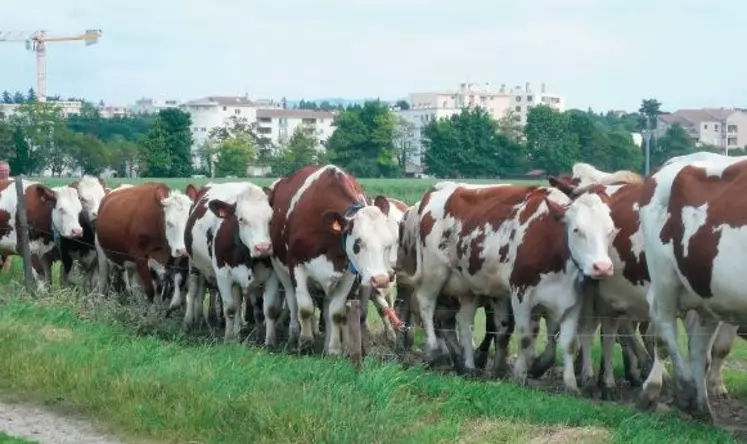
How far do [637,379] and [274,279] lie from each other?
4932 mm

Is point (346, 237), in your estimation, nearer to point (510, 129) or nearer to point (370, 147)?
point (370, 147)

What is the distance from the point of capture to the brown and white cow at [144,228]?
17234 millimetres

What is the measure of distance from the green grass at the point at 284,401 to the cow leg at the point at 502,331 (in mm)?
1958

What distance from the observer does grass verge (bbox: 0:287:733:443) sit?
30.2ft

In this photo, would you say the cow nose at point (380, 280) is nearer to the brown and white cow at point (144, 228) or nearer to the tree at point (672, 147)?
the brown and white cow at point (144, 228)

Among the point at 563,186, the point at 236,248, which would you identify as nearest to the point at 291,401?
the point at 563,186

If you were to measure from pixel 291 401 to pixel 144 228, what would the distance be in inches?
351

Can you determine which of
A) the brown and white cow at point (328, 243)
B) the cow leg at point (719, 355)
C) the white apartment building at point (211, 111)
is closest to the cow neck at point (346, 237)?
the brown and white cow at point (328, 243)

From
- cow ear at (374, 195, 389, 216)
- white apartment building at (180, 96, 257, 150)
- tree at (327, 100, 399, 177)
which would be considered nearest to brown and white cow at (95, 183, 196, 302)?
cow ear at (374, 195, 389, 216)

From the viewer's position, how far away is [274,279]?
15477 mm

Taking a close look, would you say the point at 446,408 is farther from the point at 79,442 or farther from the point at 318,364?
the point at 79,442

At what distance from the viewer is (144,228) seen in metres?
18.0

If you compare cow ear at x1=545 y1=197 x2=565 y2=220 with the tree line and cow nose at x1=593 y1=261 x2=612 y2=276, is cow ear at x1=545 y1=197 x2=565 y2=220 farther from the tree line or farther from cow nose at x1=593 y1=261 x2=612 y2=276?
the tree line

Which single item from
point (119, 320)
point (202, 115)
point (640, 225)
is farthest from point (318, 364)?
point (202, 115)
